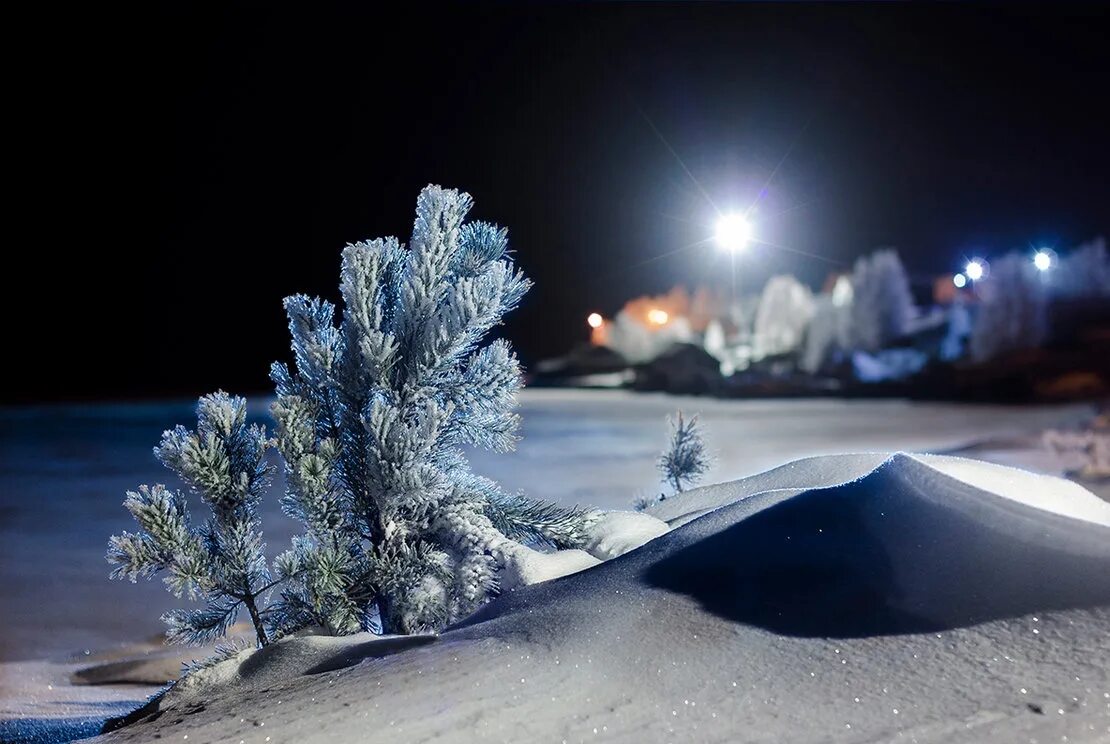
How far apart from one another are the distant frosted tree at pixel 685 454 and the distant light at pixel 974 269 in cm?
4310

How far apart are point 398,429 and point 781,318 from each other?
49051 mm

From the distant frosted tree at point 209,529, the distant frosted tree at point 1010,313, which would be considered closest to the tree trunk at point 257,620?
the distant frosted tree at point 209,529

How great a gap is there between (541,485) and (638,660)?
1004 cm

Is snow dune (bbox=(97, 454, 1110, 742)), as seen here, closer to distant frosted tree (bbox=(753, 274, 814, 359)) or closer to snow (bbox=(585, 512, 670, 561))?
snow (bbox=(585, 512, 670, 561))

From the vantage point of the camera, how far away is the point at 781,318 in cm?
5128

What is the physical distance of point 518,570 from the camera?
13.5 ft

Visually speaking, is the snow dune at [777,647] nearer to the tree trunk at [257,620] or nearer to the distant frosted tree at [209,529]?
the tree trunk at [257,620]

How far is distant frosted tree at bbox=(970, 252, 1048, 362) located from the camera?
39375 millimetres

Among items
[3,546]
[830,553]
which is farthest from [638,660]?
[3,546]

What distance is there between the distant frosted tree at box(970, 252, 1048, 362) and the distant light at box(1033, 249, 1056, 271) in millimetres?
3353

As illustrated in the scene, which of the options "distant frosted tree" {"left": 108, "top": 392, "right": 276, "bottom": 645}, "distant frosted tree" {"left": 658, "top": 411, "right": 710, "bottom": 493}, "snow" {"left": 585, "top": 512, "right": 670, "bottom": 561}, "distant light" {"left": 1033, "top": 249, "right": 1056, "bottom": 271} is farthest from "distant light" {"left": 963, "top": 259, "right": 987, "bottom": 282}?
"distant frosted tree" {"left": 108, "top": 392, "right": 276, "bottom": 645}

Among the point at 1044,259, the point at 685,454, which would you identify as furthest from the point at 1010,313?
the point at 685,454

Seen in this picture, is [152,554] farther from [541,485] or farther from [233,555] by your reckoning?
[541,485]

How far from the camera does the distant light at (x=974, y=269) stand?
45.9 metres
